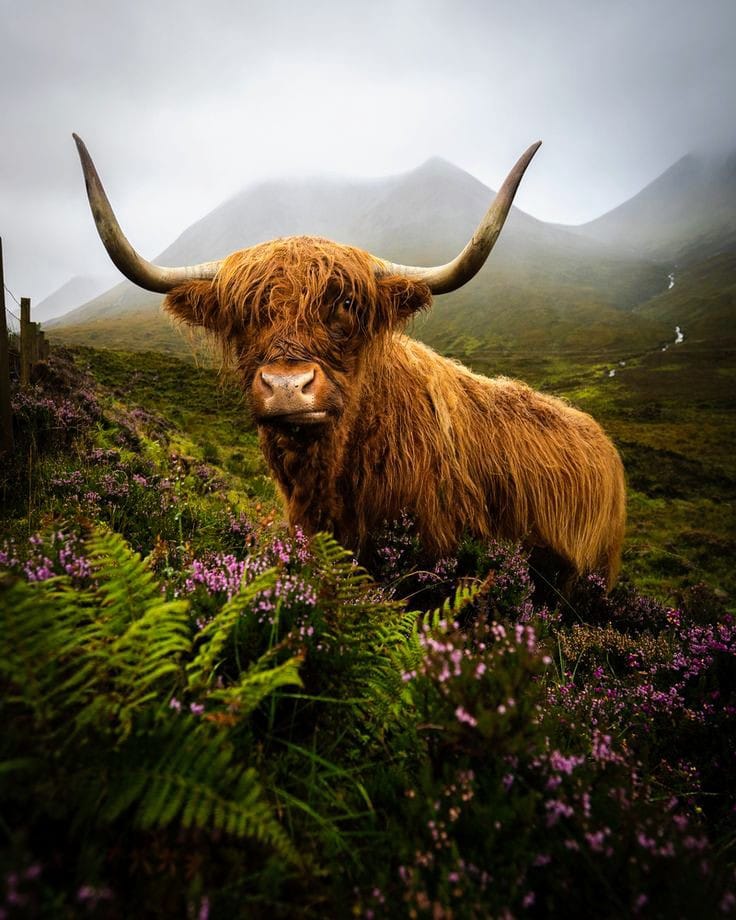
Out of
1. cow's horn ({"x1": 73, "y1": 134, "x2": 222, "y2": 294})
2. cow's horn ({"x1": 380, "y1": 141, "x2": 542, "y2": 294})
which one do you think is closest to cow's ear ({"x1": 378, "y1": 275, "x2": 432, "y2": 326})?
cow's horn ({"x1": 380, "y1": 141, "x2": 542, "y2": 294})

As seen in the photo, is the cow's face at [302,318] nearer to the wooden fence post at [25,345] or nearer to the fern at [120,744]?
the fern at [120,744]

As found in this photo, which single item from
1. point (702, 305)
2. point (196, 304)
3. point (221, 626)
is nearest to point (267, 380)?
point (196, 304)

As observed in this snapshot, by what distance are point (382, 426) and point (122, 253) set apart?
95.9 inches

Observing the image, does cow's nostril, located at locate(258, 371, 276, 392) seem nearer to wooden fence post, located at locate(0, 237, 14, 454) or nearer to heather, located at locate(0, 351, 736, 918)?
heather, located at locate(0, 351, 736, 918)

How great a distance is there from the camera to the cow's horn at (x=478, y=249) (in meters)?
3.16

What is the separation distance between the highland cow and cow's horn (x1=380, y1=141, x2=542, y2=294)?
1 centimetres

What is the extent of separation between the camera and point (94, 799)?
764 millimetres

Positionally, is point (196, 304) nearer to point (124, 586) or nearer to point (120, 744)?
point (124, 586)

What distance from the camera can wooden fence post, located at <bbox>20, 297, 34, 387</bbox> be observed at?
5.96 metres

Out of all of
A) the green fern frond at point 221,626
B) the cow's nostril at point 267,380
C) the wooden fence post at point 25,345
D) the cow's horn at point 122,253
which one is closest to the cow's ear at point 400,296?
the cow's nostril at point 267,380

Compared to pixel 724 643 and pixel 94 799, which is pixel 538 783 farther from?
pixel 724 643

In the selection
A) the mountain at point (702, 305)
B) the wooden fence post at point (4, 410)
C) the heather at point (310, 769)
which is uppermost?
the mountain at point (702, 305)

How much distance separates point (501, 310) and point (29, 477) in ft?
444

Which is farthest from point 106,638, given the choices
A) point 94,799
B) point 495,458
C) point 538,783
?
point 495,458
